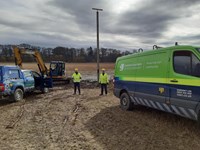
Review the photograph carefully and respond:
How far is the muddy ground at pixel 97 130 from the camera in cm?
598

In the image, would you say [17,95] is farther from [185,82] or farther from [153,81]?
[185,82]

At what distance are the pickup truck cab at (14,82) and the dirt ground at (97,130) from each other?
270 cm

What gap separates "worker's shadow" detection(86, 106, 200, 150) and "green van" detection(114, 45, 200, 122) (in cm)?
51

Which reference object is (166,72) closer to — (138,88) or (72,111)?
(138,88)

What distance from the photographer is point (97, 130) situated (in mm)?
7270

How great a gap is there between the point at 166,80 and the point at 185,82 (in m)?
0.78

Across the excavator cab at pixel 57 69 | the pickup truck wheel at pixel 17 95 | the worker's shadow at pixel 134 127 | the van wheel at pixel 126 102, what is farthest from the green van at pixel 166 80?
the excavator cab at pixel 57 69

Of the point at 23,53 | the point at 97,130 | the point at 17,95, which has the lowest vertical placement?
the point at 97,130

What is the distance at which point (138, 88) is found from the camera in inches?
347

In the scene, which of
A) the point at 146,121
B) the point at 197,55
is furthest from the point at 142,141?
the point at 197,55

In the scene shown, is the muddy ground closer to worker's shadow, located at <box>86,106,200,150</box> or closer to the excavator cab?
worker's shadow, located at <box>86,106,200,150</box>

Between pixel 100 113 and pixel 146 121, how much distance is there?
2.19 meters

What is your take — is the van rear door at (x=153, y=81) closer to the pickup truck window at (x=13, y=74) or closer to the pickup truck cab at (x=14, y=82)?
the pickup truck cab at (x=14, y=82)

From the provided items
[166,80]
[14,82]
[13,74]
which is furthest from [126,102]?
[13,74]
